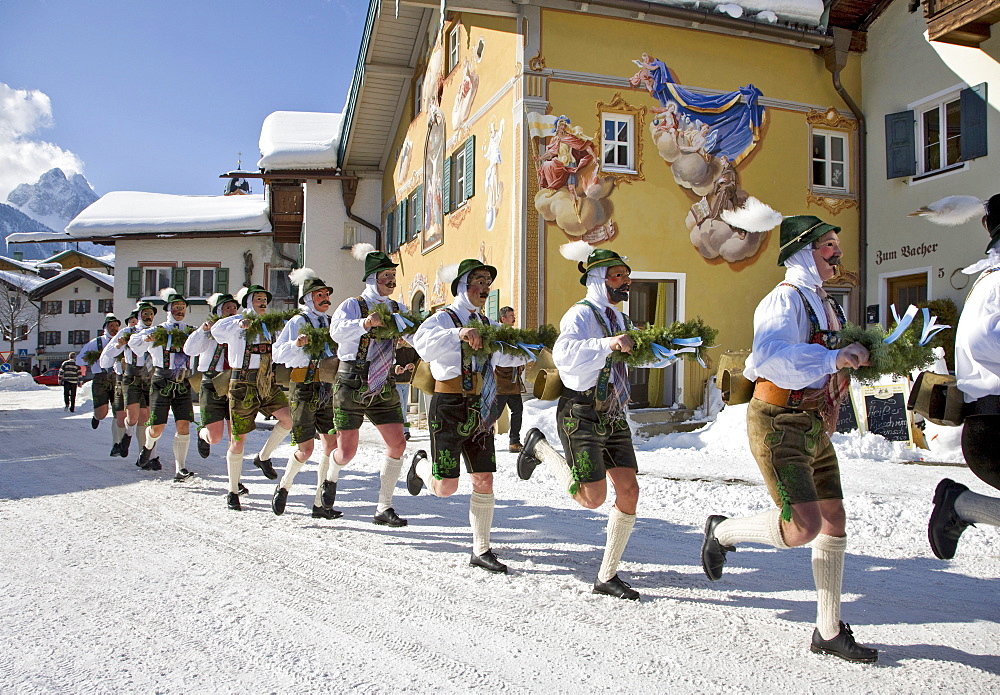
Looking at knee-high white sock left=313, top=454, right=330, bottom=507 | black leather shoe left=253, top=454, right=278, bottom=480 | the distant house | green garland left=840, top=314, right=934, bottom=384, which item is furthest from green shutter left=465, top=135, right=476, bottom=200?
the distant house

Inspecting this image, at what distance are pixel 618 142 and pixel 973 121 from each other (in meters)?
5.96

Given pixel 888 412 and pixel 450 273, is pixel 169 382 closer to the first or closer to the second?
pixel 450 273

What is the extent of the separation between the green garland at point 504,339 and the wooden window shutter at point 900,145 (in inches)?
460

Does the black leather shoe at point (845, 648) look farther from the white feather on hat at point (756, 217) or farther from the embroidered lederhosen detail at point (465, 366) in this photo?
the embroidered lederhosen detail at point (465, 366)

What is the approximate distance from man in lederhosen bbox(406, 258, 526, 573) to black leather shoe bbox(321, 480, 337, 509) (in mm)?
1633

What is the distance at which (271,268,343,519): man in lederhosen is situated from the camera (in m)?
6.63

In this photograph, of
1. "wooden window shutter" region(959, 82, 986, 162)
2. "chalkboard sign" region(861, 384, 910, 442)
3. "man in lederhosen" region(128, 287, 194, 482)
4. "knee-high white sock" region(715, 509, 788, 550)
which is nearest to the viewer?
"knee-high white sock" region(715, 509, 788, 550)

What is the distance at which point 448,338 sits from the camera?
507 cm

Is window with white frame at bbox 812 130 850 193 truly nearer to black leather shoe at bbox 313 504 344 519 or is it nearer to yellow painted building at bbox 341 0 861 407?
yellow painted building at bbox 341 0 861 407

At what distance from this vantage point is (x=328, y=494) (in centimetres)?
653

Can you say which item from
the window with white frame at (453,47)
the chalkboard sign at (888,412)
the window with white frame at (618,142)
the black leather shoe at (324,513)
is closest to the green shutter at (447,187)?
the window with white frame at (453,47)

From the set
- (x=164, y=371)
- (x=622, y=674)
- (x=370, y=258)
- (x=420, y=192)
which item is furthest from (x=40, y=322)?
(x=622, y=674)

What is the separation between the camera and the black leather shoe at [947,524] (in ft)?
11.4

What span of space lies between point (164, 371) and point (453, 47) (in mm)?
11037
